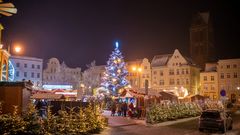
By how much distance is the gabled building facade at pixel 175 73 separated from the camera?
84188 millimetres

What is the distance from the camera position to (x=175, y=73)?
85.8 m

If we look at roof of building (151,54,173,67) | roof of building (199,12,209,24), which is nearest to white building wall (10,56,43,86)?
roof of building (151,54,173,67)

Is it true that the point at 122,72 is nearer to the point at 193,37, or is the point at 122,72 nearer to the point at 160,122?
the point at 160,122

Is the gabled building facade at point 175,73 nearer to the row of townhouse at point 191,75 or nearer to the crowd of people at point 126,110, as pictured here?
the row of townhouse at point 191,75

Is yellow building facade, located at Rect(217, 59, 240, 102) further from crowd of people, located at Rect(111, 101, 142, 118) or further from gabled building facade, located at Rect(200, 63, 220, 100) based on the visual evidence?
crowd of people, located at Rect(111, 101, 142, 118)

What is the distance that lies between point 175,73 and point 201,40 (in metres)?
17.3

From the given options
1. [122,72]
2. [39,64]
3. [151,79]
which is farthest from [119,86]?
[39,64]

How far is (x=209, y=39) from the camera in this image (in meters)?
97.6

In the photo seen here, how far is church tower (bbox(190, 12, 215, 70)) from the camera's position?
9569 centimetres

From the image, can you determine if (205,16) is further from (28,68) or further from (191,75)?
(28,68)

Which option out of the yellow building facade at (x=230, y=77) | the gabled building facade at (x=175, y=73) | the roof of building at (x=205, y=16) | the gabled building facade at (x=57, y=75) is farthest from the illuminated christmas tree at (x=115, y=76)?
the roof of building at (x=205, y=16)

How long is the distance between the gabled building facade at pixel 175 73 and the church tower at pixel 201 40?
7.37 metres

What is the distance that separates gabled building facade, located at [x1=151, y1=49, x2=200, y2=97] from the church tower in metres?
7.37

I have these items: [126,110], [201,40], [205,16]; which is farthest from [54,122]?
[205,16]
